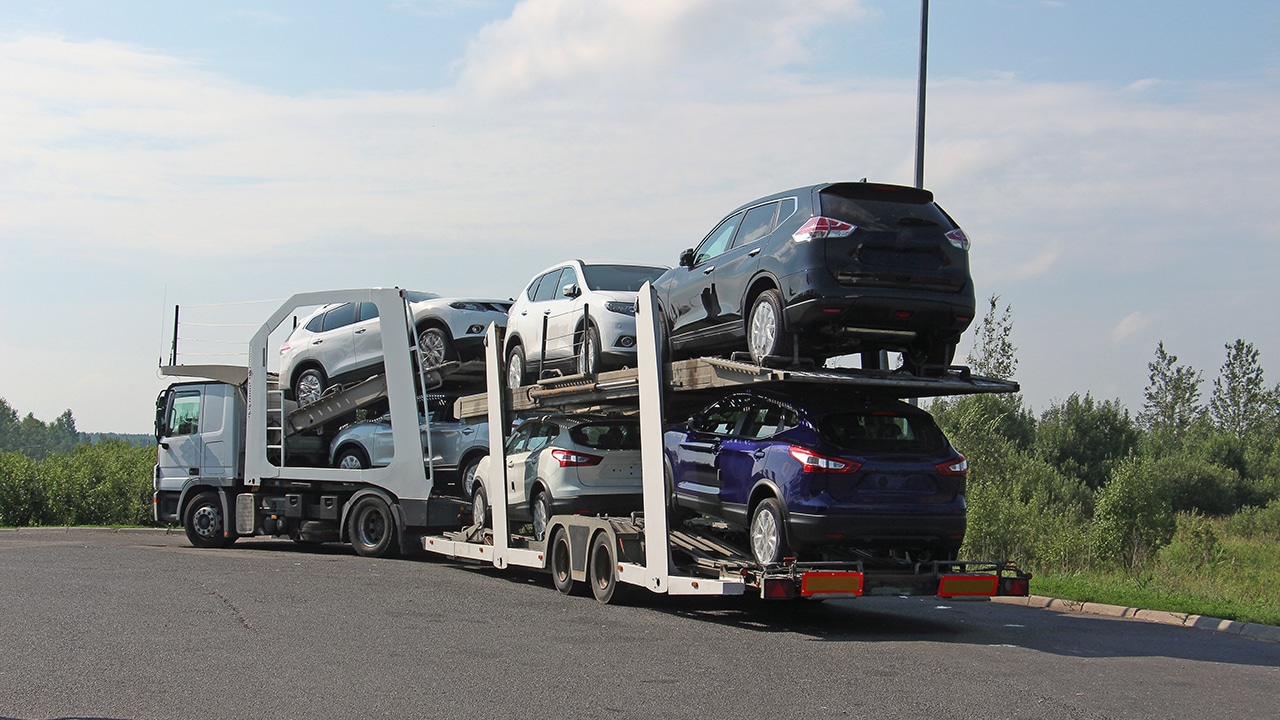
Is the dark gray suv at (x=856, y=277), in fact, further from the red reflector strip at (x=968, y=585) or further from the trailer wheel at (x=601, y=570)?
the trailer wheel at (x=601, y=570)

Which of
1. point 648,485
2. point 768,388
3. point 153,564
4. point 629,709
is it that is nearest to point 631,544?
point 648,485

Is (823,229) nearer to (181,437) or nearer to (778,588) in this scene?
(778,588)

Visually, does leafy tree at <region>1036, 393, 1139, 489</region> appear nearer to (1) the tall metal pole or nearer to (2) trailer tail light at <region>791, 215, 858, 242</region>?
(1) the tall metal pole

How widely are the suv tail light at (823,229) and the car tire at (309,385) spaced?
379 inches

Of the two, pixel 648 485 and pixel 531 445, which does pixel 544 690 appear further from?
pixel 531 445

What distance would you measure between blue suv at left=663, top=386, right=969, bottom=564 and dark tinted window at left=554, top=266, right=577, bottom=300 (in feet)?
11.9

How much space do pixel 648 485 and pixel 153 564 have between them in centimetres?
787

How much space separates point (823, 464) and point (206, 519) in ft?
40.0

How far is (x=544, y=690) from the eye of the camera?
7.37 m

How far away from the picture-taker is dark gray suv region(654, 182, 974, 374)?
31.1 feet

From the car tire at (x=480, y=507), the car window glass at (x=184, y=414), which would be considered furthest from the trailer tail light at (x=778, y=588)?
the car window glass at (x=184, y=414)

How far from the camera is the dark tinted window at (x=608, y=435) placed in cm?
1284

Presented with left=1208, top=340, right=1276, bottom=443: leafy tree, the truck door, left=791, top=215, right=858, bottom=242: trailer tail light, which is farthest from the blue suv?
left=1208, top=340, right=1276, bottom=443: leafy tree

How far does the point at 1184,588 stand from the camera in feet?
46.3
